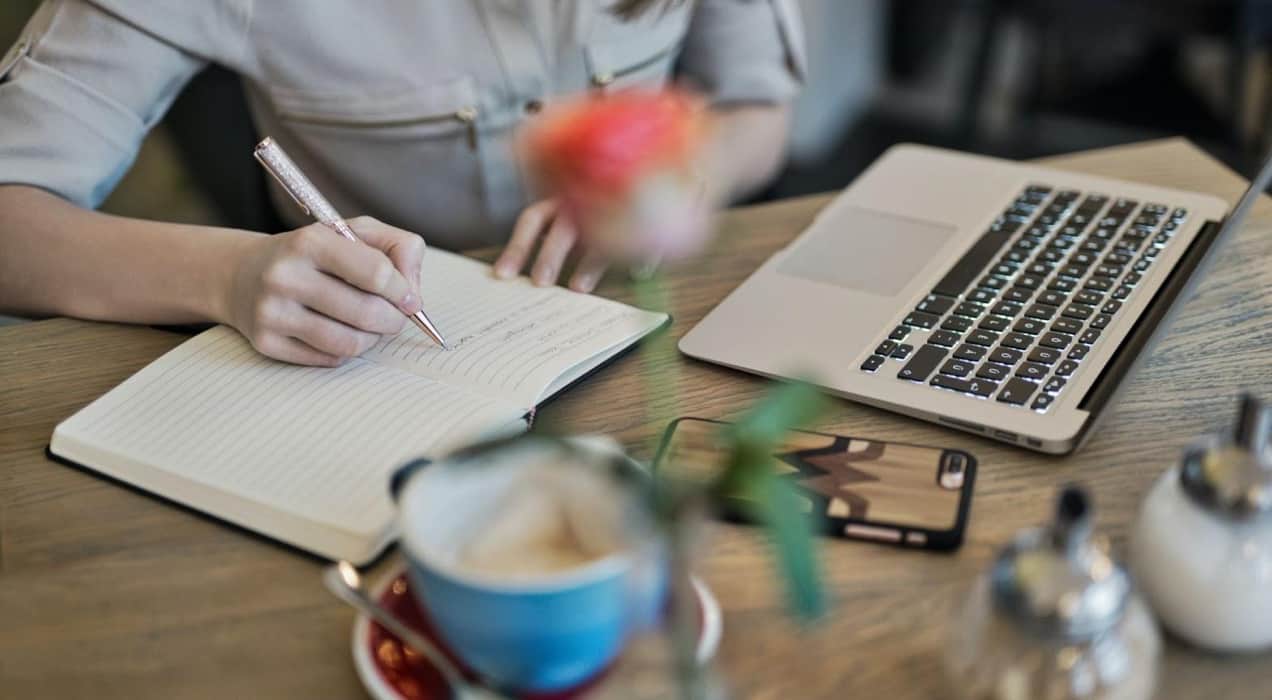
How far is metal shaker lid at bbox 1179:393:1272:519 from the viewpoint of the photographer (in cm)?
Answer: 46

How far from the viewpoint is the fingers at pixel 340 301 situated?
2.26ft

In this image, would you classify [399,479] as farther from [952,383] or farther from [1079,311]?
[1079,311]

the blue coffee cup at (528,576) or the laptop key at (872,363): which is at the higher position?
the blue coffee cup at (528,576)

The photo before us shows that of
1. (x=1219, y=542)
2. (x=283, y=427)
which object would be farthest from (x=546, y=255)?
(x=1219, y=542)

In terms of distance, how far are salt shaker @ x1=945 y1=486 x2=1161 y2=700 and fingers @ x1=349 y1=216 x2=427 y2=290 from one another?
0.39 metres

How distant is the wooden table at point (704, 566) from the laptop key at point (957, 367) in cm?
4

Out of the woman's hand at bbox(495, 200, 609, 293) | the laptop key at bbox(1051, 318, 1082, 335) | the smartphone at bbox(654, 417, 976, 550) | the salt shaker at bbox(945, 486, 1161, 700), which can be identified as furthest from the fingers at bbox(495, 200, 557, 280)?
the salt shaker at bbox(945, 486, 1161, 700)

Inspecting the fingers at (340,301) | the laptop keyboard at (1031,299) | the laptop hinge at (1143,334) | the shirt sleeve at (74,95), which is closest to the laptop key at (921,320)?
the laptop keyboard at (1031,299)

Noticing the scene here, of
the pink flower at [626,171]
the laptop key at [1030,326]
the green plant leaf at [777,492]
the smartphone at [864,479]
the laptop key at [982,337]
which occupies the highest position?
the pink flower at [626,171]

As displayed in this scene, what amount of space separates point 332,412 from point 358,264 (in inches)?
3.3

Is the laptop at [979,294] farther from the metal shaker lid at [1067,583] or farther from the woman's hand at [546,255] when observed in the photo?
the metal shaker lid at [1067,583]

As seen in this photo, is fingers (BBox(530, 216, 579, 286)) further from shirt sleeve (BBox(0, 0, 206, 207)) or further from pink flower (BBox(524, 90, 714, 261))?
pink flower (BBox(524, 90, 714, 261))

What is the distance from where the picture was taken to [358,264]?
681mm

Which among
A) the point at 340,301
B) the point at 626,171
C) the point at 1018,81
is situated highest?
the point at 626,171
